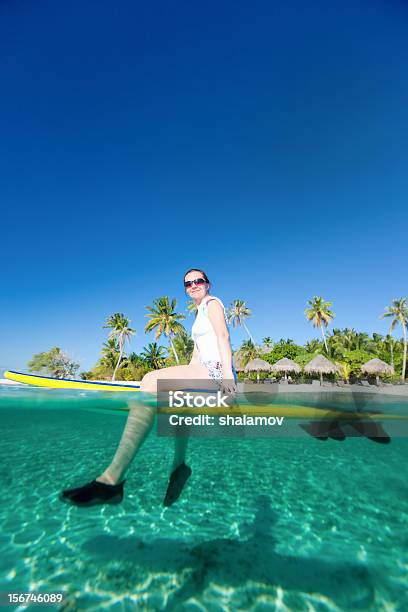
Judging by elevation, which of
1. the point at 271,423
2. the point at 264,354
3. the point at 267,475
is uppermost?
the point at 264,354

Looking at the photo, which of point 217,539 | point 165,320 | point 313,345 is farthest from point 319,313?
point 217,539

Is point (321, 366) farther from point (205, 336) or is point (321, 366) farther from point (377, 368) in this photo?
point (205, 336)

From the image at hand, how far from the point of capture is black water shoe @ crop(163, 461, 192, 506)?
7.77ft

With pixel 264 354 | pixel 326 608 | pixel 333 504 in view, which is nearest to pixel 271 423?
pixel 326 608

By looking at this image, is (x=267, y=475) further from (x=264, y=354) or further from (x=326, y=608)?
(x=264, y=354)

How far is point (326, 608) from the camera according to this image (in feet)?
9.32

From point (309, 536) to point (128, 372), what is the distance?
39.1 meters

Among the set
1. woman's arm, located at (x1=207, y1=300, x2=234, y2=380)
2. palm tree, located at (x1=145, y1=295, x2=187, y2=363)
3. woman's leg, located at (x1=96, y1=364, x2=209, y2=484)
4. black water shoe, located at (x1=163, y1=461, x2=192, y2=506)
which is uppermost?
palm tree, located at (x1=145, y1=295, x2=187, y2=363)

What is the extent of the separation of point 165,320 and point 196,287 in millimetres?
37072

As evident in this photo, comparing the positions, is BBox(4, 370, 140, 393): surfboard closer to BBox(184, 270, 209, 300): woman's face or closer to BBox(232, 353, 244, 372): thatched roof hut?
BBox(184, 270, 209, 300): woman's face

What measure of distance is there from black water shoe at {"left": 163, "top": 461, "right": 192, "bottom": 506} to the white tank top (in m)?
1.04

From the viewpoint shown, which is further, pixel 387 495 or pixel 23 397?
pixel 23 397

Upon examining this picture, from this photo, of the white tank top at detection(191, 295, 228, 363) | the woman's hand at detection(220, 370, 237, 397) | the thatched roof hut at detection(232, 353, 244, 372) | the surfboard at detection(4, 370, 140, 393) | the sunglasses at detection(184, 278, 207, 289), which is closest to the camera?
the woman's hand at detection(220, 370, 237, 397)

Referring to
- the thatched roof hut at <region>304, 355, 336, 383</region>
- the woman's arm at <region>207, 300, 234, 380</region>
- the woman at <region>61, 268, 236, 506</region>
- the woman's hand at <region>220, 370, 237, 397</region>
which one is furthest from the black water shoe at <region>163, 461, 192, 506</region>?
the thatched roof hut at <region>304, 355, 336, 383</region>
